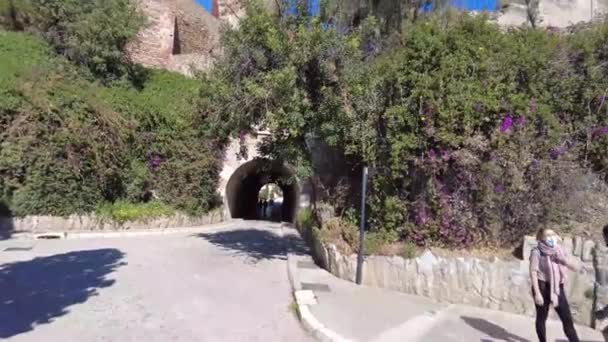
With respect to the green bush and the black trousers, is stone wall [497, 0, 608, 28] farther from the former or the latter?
the black trousers

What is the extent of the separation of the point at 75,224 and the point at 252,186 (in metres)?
16.5

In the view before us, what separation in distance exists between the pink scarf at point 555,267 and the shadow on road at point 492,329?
877 millimetres

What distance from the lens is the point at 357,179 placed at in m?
9.58

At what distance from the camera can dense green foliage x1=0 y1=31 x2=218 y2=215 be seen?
1276 cm

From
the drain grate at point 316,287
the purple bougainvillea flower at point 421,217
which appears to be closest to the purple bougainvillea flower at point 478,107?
the purple bougainvillea flower at point 421,217

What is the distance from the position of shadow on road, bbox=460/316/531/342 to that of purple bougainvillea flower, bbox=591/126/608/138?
3.64 meters

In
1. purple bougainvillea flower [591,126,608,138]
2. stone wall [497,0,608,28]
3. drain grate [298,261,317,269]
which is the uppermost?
stone wall [497,0,608,28]

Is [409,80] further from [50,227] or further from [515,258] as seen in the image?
[50,227]

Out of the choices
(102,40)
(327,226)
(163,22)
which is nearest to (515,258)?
(327,226)

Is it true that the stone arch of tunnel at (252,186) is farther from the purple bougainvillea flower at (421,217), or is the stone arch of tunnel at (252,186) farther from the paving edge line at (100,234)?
the purple bougainvillea flower at (421,217)

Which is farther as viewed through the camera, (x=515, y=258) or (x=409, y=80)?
(x=409, y=80)

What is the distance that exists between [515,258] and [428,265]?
1297 millimetres

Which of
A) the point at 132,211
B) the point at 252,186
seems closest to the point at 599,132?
the point at 132,211

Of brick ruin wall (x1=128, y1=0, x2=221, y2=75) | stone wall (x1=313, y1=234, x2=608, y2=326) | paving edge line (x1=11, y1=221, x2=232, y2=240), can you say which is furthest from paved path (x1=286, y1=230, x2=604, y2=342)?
brick ruin wall (x1=128, y1=0, x2=221, y2=75)
